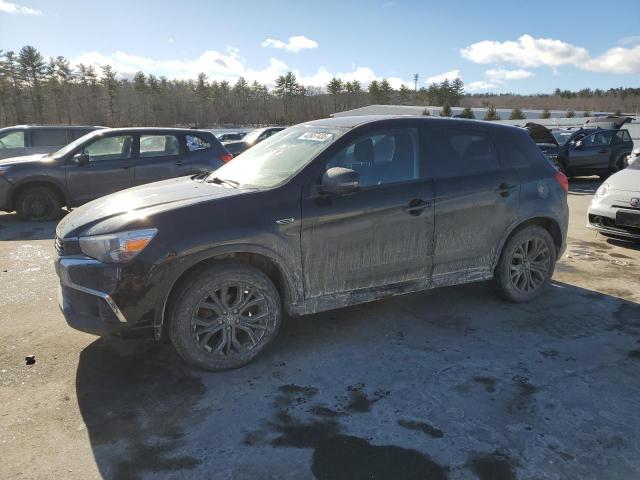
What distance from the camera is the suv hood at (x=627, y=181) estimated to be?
6980 mm

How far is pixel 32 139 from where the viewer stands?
1191cm

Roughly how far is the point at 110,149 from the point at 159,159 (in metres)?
0.88

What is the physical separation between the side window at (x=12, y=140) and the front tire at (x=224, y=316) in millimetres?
11013

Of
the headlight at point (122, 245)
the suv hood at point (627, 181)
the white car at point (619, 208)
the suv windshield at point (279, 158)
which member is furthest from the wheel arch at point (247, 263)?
the suv hood at point (627, 181)

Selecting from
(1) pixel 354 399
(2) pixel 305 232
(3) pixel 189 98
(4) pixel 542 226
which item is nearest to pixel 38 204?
(2) pixel 305 232

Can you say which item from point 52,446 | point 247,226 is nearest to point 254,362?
point 247,226

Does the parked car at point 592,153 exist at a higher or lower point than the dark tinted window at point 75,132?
lower

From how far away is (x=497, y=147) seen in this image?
4.59 meters

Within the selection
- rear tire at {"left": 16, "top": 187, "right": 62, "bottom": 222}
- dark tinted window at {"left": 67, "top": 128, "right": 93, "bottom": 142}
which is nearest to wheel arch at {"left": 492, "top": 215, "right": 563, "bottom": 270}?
rear tire at {"left": 16, "top": 187, "right": 62, "bottom": 222}

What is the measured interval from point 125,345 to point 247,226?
1540mm

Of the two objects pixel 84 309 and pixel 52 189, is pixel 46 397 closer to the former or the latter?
pixel 84 309

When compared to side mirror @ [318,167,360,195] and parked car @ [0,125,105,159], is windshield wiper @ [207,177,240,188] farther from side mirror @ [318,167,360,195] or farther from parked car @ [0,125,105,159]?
parked car @ [0,125,105,159]

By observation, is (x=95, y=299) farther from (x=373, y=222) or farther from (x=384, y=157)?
(x=384, y=157)

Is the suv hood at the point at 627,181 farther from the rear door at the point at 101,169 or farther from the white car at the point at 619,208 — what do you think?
the rear door at the point at 101,169
